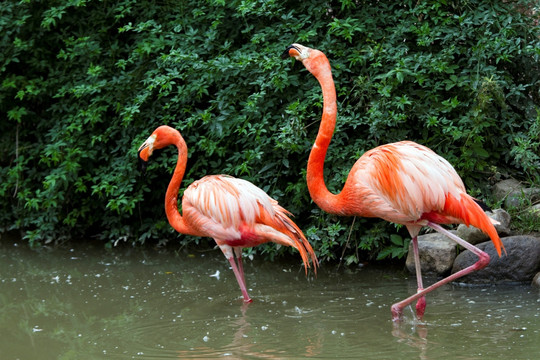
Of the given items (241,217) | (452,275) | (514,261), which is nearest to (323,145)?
(241,217)

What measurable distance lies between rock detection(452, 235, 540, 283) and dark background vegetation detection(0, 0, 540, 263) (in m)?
0.51

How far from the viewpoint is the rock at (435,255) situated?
218 inches

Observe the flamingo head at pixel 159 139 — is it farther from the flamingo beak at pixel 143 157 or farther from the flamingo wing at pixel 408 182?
the flamingo wing at pixel 408 182

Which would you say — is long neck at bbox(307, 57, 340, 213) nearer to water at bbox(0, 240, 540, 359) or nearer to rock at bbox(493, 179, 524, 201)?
water at bbox(0, 240, 540, 359)

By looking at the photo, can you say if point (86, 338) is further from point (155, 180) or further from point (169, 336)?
point (155, 180)

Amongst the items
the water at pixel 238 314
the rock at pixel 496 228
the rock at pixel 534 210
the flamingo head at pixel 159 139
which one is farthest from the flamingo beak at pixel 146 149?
the rock at pixel 534 210

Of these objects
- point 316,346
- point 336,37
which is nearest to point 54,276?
point 316,346

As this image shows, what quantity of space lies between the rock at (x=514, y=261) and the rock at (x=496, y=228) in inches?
4.9

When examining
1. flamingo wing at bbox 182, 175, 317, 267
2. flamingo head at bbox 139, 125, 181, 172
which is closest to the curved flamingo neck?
flamingo wing at bbox 182, 175, 317, 267

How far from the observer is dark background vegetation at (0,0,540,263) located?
19.3 feet

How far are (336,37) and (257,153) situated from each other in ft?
4.43

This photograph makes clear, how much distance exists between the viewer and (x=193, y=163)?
6.96 metres

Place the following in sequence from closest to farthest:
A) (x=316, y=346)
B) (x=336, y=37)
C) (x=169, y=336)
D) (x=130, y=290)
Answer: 1. (x=316, y=346)
2. (x=169, y=336)
3. (x=130, y=290)
4. (x=336, y=37)

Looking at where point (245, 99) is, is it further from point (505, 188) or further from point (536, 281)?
point (536, 281)
